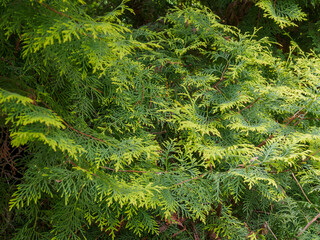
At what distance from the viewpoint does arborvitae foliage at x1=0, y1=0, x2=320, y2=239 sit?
1.52m

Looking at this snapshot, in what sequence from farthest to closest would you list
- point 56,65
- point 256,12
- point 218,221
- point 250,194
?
point 256,12, point 250,194, point 218,221, point 56,65

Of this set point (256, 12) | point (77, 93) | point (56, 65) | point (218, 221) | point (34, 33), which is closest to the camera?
point (34, 33)

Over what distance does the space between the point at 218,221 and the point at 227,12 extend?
2510 mm

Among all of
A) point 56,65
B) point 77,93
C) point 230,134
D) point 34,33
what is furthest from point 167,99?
point 34,33

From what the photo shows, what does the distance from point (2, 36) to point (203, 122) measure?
1538 mm

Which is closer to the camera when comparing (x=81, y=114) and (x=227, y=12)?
(x=81, y=114)

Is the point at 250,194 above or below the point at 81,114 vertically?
below

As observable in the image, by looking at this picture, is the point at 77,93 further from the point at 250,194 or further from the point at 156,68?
the point at 250,194

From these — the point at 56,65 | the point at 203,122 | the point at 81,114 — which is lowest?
the point at 81,114

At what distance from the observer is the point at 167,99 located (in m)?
2.44

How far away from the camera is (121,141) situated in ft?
6.84

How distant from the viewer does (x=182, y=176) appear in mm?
2068

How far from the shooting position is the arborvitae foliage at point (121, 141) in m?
1.52

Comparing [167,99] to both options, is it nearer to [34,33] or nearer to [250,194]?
[250,194]
